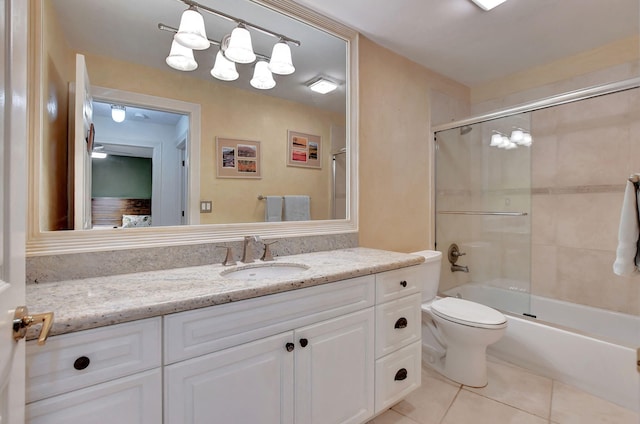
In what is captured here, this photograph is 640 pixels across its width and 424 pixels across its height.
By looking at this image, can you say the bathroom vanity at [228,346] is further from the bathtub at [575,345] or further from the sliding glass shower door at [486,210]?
the sliding glass shower door at [486,210]

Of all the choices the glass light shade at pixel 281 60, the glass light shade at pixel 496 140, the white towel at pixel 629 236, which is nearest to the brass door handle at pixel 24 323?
the glass light shade at pixel 281 60

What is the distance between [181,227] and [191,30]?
0.91 m

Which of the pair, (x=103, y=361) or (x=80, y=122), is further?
(x=80, y=122)

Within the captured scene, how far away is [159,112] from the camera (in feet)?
4.47

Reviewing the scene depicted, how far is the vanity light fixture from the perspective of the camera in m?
1.37

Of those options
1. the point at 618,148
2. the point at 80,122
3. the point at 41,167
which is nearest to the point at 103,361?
the point at 41,167

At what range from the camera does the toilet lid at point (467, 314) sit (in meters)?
1.75

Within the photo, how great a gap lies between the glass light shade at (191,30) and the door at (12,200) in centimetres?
85

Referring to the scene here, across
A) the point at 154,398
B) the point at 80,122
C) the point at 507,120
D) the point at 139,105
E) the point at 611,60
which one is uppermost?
the point at 611,60

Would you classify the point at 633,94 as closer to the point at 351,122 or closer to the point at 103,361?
the point at 351,122

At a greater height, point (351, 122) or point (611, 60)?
point (611, 60)

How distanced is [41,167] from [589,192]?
3254 millimetres

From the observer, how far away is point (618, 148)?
2.13m

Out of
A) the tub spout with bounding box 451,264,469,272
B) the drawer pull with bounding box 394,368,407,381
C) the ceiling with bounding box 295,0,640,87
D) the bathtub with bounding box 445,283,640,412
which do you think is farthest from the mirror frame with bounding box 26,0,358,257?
the bathtub with bounding box 445,283,640,412
